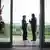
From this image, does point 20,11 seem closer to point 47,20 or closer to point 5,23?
point 5,23

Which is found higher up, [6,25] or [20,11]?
[20,11]

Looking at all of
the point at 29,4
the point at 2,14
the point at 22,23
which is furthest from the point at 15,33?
the point at 29,4

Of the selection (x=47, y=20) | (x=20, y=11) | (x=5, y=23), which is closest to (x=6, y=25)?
(x=5, y=23)

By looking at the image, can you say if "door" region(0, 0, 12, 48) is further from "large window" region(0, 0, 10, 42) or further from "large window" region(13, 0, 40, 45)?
"large window" region(13, 0, 40, 45)

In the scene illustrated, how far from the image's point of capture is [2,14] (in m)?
6.02

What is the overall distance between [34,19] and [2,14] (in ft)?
4.44

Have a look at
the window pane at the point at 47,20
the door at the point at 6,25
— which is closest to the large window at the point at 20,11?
the door at the point at 6,25

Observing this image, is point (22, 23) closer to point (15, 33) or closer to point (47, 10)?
point (15, 33)

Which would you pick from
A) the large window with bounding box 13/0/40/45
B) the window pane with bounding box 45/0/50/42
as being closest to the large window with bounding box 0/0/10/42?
the large window with bounding box 13/0/40/45

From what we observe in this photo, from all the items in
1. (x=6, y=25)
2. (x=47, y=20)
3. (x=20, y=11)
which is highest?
(x=20, y=11)

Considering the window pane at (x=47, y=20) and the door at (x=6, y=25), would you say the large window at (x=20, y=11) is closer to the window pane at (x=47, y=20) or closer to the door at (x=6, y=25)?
the door at (x=6, y=25)

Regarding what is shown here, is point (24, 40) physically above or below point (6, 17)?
below

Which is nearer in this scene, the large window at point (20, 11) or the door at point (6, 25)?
the door at point (6, 25)

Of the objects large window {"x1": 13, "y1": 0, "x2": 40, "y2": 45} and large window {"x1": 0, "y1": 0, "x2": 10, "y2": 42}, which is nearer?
large window {"x1": 0, "y1": 0, "x2": 10, "y2": 42}
